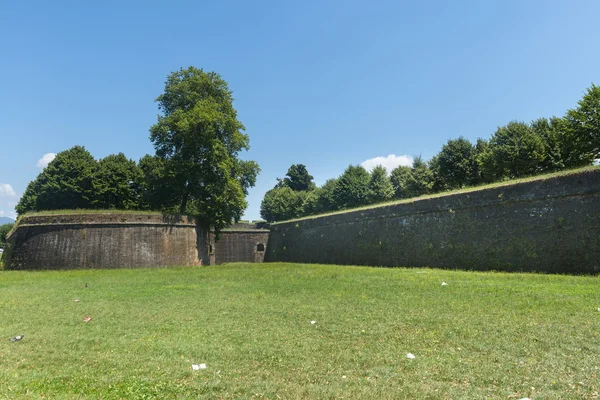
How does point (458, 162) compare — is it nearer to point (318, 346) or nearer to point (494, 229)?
point (494, 229)

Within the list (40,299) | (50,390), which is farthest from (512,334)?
(40,299)

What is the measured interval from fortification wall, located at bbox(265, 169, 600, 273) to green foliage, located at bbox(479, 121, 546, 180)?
446 inches

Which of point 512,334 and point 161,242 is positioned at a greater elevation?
point 161,242

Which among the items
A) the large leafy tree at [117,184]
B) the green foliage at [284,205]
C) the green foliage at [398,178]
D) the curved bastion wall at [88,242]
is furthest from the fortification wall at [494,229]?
the green foliage at [284,205]

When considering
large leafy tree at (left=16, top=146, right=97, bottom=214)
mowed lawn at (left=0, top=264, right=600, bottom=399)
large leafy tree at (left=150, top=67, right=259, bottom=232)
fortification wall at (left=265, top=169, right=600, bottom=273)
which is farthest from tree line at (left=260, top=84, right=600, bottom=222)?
large leafy tree at (left=16, top=146, right=97, bottom=214)

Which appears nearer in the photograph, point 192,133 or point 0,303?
point 0,303

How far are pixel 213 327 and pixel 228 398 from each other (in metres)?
2.86

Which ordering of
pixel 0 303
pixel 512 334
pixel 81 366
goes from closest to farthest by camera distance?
1. pixel 81 366
2. pixel 512 334
3. pixel 0 303

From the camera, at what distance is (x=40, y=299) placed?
9570 mm

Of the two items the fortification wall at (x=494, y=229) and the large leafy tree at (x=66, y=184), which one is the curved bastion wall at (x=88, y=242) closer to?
the large leafy tree at (x=66, y=184)

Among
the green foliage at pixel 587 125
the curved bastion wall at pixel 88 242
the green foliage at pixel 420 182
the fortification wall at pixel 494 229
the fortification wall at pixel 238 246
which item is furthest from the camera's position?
the fortification wall at pixel 238 246

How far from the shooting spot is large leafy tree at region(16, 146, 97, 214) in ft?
105

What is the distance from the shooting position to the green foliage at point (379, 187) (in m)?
44.0

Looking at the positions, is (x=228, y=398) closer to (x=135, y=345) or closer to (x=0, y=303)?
(x=135, y=345)
